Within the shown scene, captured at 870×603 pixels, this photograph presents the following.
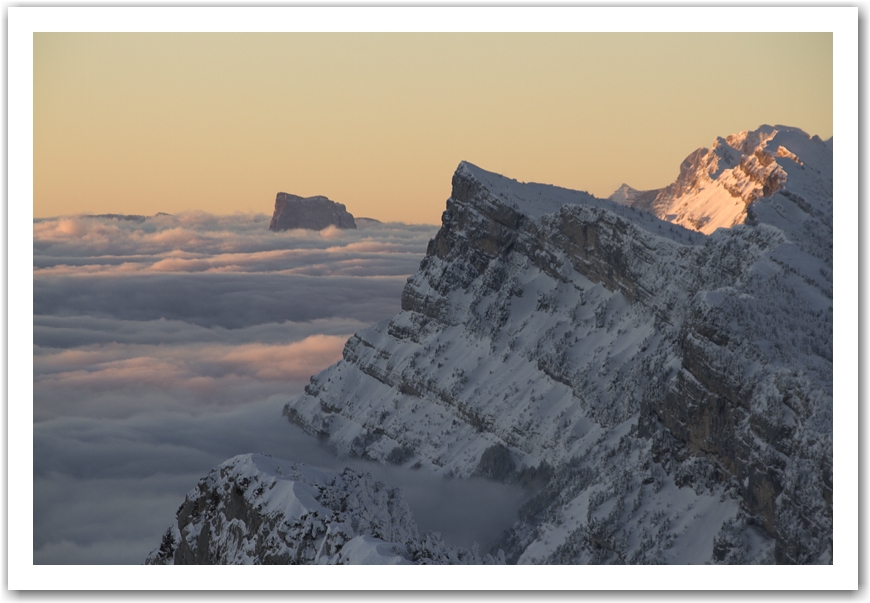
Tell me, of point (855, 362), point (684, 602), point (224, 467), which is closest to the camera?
point (684, 602)

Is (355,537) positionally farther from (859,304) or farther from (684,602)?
(859,304)

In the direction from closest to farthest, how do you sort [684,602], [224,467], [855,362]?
[684,602] < [855,362] < [224,467]

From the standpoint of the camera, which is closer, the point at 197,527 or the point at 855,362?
the point at 855,362
